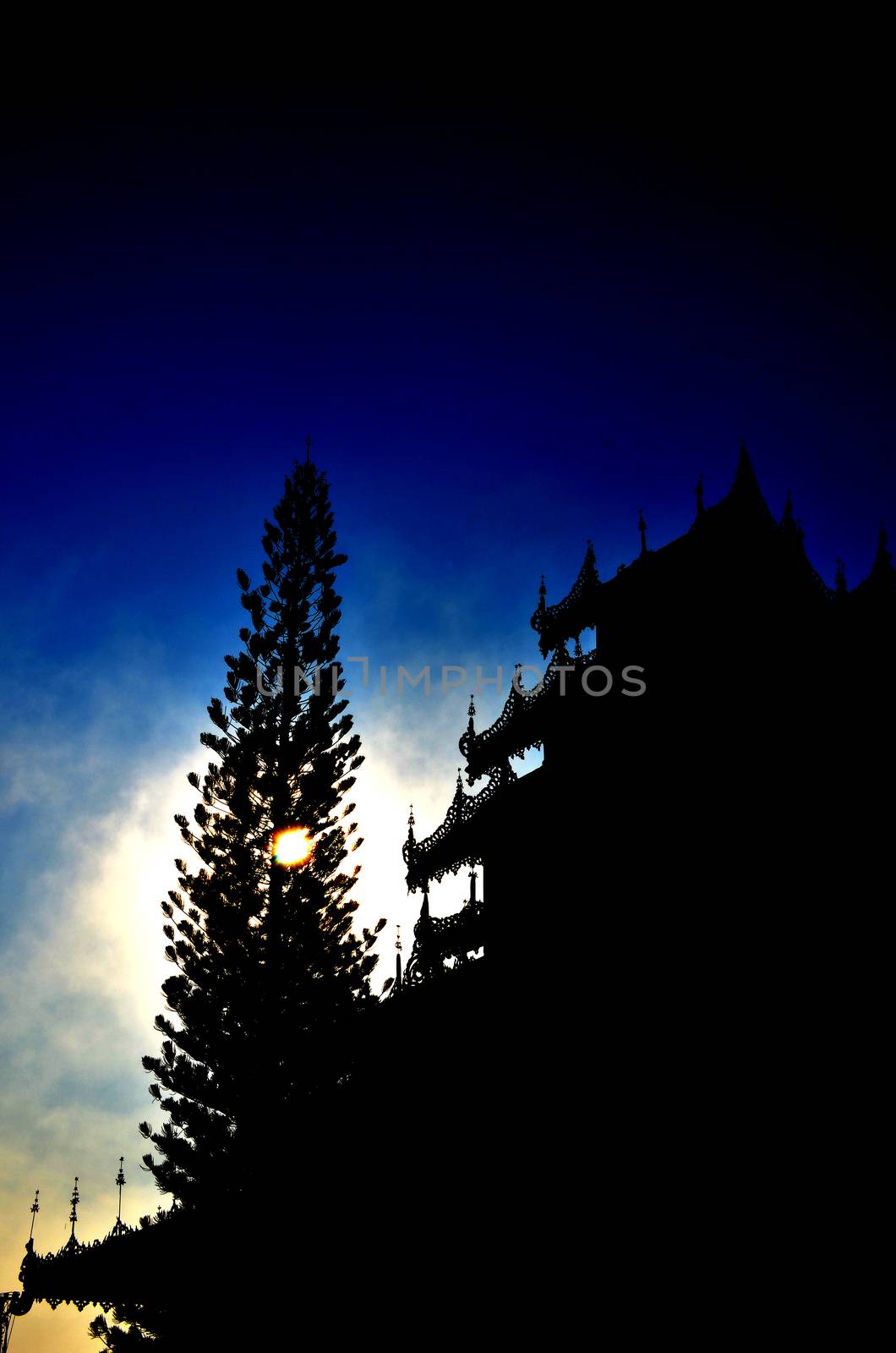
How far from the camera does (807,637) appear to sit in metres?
17.2

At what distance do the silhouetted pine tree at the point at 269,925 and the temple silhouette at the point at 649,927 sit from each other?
1265 millimetres

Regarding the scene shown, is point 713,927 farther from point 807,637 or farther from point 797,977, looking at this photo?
point 807,637

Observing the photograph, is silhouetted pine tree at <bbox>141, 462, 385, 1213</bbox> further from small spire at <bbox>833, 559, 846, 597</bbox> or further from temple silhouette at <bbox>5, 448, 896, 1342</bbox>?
small spire at <bbox>833, 559, 846, 597</bbox>

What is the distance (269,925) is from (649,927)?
8.86m

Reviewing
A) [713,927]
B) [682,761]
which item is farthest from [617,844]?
[713,927]

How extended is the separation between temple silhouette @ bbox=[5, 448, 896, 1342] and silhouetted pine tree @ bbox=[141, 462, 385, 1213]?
1265mm

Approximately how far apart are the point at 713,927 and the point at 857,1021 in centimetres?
254

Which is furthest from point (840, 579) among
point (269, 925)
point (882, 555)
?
point (269, 925)

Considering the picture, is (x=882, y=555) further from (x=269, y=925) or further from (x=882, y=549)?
(x=269, y=925)

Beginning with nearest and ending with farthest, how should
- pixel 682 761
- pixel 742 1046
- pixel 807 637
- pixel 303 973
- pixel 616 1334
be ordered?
pixel 616 1334, pixel 742 1046, pixel 682 761, pixel 807 637, pixel 303 973

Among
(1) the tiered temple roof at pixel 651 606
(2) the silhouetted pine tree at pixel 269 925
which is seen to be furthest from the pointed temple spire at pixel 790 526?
(2) the silhouetted pine tree at pixel 269 925

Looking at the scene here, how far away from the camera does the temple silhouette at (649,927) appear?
1176cm

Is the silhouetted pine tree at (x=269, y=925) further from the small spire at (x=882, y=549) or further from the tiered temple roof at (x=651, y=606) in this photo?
the small spire at (x=882, y=549)

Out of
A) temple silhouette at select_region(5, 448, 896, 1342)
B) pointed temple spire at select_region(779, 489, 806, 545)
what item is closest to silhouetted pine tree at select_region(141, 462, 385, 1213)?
temple silhouette at select_region(5, 448, 896, 1342)
